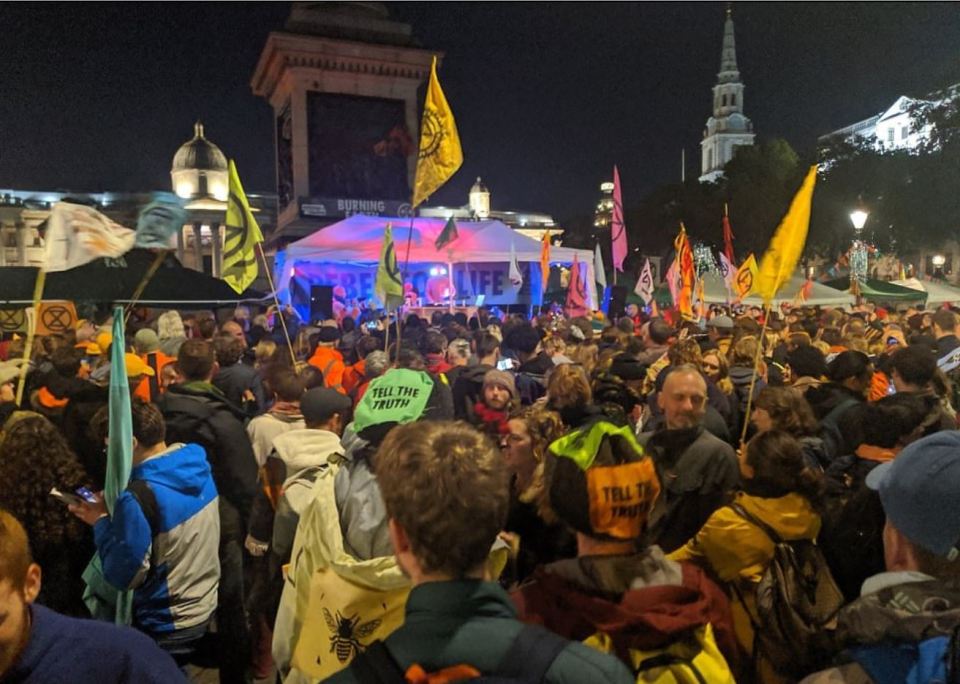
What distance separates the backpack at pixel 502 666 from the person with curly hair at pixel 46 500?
238 cm

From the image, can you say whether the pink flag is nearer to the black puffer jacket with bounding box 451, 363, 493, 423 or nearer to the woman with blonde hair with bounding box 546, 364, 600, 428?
the black puffer jacket with bounding box 451, 363, 493, 423

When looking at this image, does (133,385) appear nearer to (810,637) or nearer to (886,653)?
(810,637)

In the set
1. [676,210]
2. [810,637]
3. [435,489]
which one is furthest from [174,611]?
[676,210]

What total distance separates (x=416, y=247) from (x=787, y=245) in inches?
542

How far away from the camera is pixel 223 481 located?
13.9 ft

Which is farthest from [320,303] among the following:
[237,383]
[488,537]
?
[488,537]

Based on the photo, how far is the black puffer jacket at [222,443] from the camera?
422 cm

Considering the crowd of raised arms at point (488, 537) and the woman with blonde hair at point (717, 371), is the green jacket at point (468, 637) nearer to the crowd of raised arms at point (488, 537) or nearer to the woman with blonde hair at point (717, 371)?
the crowd of raised arms at point (488, 537)

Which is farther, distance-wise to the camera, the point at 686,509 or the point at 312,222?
the point at 312,222

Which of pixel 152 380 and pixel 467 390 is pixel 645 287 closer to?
pixel 467 390

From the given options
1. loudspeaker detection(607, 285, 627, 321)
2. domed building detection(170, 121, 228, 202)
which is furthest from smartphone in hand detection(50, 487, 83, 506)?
domed building detection(170, 121, 228, 202)

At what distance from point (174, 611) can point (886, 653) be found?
2981mm

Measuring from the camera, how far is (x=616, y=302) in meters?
17.5

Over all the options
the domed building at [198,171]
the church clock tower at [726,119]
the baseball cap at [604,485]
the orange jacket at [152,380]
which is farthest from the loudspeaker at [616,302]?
the church clock tower at [726,119]
